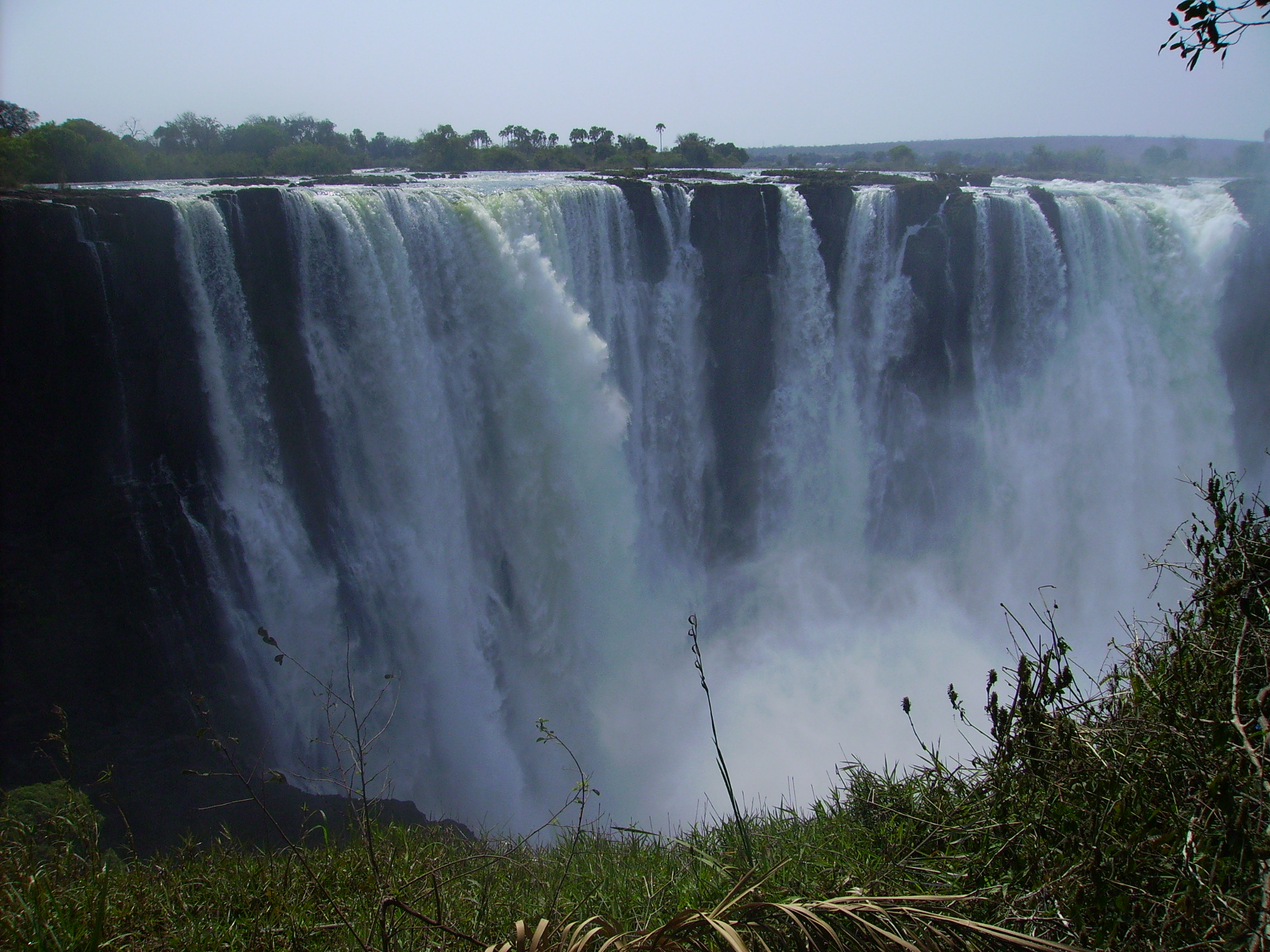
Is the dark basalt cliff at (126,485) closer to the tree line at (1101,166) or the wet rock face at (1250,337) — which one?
the wet rock face at (1250,337)

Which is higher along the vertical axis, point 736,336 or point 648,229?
point 648,229

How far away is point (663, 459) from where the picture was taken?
49.9 feet

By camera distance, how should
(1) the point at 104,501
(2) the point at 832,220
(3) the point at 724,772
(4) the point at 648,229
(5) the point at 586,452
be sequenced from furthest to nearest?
(2) the point at 832,220 < (4) the point at 648,229 < (5) the point at 586,452 < (1) the point at 104,501 < (3) the point at 724,772

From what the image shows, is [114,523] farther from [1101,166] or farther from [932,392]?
[1101,166]

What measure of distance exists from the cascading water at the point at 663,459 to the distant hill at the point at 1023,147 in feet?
159

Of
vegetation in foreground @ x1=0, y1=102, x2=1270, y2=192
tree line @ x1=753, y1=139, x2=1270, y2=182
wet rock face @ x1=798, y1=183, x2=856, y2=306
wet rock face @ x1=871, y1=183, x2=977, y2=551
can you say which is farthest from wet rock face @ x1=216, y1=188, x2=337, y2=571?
tree line @ x1=753, y1=139, x2=1270, y2=182

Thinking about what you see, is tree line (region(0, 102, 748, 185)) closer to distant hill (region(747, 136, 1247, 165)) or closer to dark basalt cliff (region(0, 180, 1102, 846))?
dark basalt cliff (region(0, 180, 1102, 846))

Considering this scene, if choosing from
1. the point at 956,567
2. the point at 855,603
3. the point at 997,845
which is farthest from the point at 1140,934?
the point at 956,567

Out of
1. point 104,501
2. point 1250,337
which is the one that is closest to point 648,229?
point 104,501

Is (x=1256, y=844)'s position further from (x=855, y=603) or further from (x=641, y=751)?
(x=855, y=603)

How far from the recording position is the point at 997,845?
2553mm

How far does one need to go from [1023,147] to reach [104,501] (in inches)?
4608

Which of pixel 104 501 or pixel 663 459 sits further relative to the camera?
pixel 663 459

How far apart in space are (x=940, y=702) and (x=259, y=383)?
1230 cm
